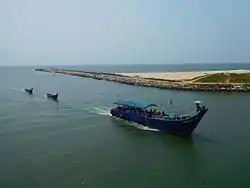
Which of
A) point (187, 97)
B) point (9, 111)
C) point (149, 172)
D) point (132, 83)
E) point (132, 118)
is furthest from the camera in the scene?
point (132, 83)

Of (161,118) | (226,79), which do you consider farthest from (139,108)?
(226,79)

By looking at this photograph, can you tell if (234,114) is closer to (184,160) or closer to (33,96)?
(184,160)

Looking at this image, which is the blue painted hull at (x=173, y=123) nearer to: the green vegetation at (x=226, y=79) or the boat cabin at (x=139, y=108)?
the boat cabin at (x=139, y=108)

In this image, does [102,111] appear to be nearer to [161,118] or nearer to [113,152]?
[161,118]

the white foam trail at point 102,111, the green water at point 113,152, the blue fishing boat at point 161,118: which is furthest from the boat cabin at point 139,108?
the white foam trail at point 102,111

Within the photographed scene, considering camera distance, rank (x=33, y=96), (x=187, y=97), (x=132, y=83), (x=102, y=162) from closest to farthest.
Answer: (x=102, y=162) < (x=187, y=97) < (x=33, y=96) < (x=132, y=83)

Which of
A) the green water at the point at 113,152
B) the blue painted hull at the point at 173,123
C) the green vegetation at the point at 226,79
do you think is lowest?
the green water at the point at 113,152

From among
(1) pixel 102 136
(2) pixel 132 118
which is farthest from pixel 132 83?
(1) pixel 102 136
